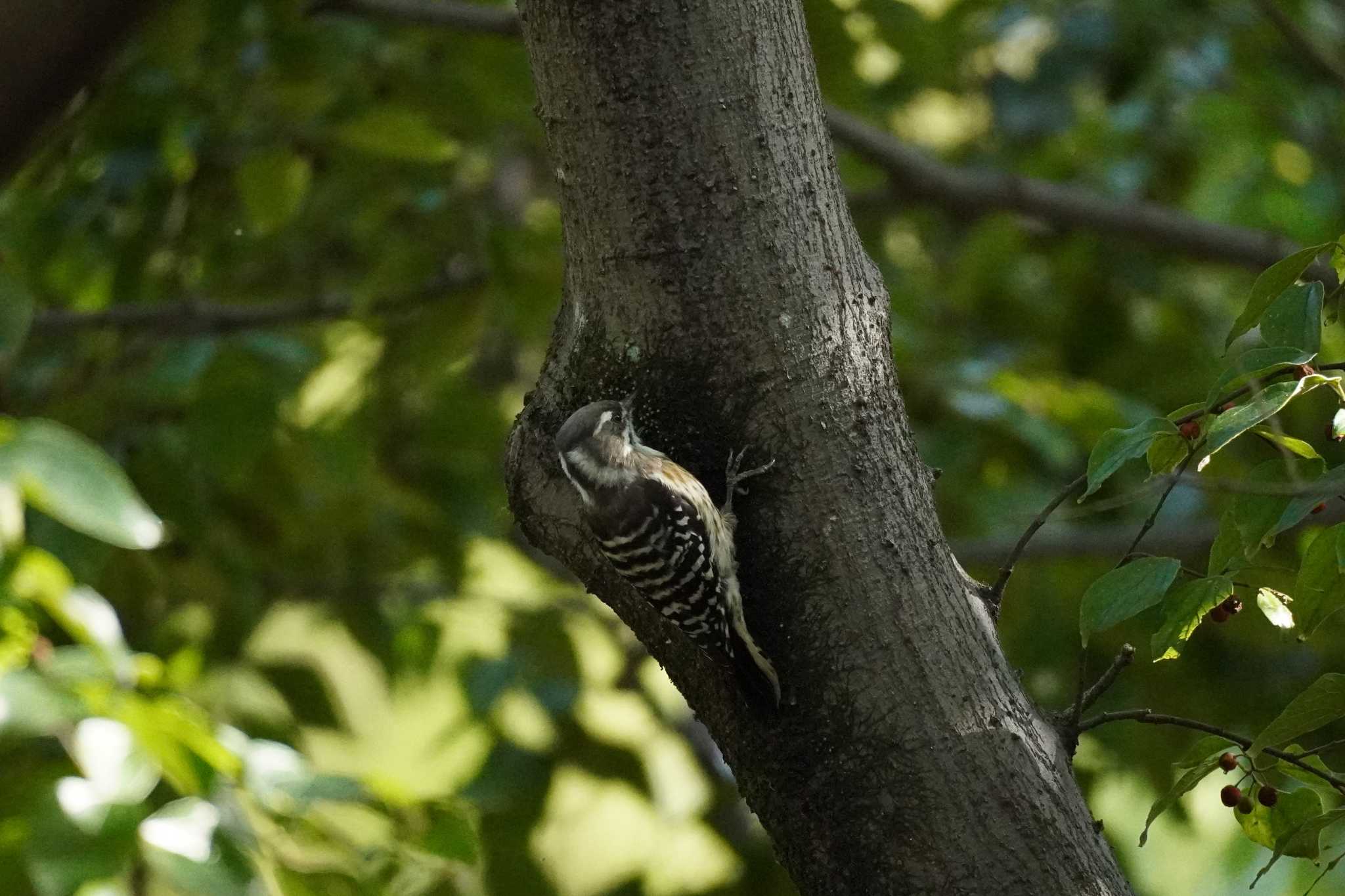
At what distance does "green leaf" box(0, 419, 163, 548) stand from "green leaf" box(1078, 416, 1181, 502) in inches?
54.2

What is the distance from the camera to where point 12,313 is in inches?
105

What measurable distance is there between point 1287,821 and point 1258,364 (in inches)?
26.0

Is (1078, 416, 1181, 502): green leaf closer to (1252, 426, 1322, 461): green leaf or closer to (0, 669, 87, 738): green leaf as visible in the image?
(1252, 426, 1322, 461): green leaf

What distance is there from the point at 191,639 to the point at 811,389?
315cm

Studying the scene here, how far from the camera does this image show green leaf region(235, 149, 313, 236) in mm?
3992

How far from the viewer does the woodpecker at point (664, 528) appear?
2049 mm

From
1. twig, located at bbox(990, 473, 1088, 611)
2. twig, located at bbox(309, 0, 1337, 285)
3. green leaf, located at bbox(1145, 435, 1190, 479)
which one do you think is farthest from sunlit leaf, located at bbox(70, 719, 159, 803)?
twig, located at bbox(309, 0, 1337, 285)

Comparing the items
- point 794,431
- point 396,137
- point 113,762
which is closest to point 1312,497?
point 794,431

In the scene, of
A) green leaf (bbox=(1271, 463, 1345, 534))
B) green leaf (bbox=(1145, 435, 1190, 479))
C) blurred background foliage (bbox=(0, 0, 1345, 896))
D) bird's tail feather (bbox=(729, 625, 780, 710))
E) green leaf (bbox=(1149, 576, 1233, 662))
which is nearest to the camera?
green leaf (bbox=(1271, 463, 1345, 534))

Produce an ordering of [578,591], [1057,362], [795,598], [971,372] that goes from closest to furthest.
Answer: [795,598]
[971,372]
[1057,362]
[578,591]

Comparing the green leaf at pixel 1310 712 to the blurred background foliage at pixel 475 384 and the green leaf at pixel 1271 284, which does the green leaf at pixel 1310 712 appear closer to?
Answer: the green leaf at pixel 1271 284

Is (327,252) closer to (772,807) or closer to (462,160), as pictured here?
(462,160)

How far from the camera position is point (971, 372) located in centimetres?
447

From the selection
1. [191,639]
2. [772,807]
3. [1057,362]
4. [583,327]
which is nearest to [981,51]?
[1057,362]
